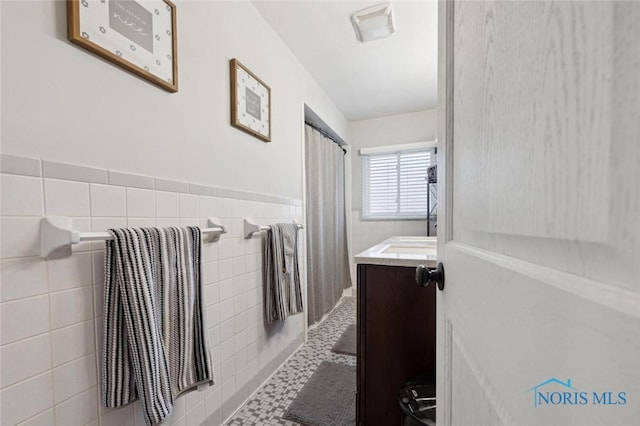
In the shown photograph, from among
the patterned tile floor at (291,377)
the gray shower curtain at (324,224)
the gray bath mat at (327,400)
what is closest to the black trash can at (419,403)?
the gray bath mat at (327,400)

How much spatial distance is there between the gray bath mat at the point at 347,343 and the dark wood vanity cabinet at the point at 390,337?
2.86ft

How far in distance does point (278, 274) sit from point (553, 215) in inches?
59.8

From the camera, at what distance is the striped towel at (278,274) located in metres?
1.64

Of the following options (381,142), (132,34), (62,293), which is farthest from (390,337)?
(381,142)

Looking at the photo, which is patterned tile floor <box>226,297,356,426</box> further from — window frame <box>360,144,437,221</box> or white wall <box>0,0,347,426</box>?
window frame <box>360,144,437,221</box>

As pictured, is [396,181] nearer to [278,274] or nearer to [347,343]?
[347,343]

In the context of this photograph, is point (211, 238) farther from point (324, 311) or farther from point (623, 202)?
point (324, 311)

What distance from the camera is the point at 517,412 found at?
0.30 metres

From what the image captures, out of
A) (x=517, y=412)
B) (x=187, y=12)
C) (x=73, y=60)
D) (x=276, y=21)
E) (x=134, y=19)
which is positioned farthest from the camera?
(x=276, y=21)

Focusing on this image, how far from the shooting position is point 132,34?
904mm

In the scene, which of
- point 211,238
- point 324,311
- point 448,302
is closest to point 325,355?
point 324,311

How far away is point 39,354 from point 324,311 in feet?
7.40

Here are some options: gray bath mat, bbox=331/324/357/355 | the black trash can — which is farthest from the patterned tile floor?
the black trash can

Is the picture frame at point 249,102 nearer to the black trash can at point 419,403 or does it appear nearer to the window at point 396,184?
the black trash can at point 419,403
